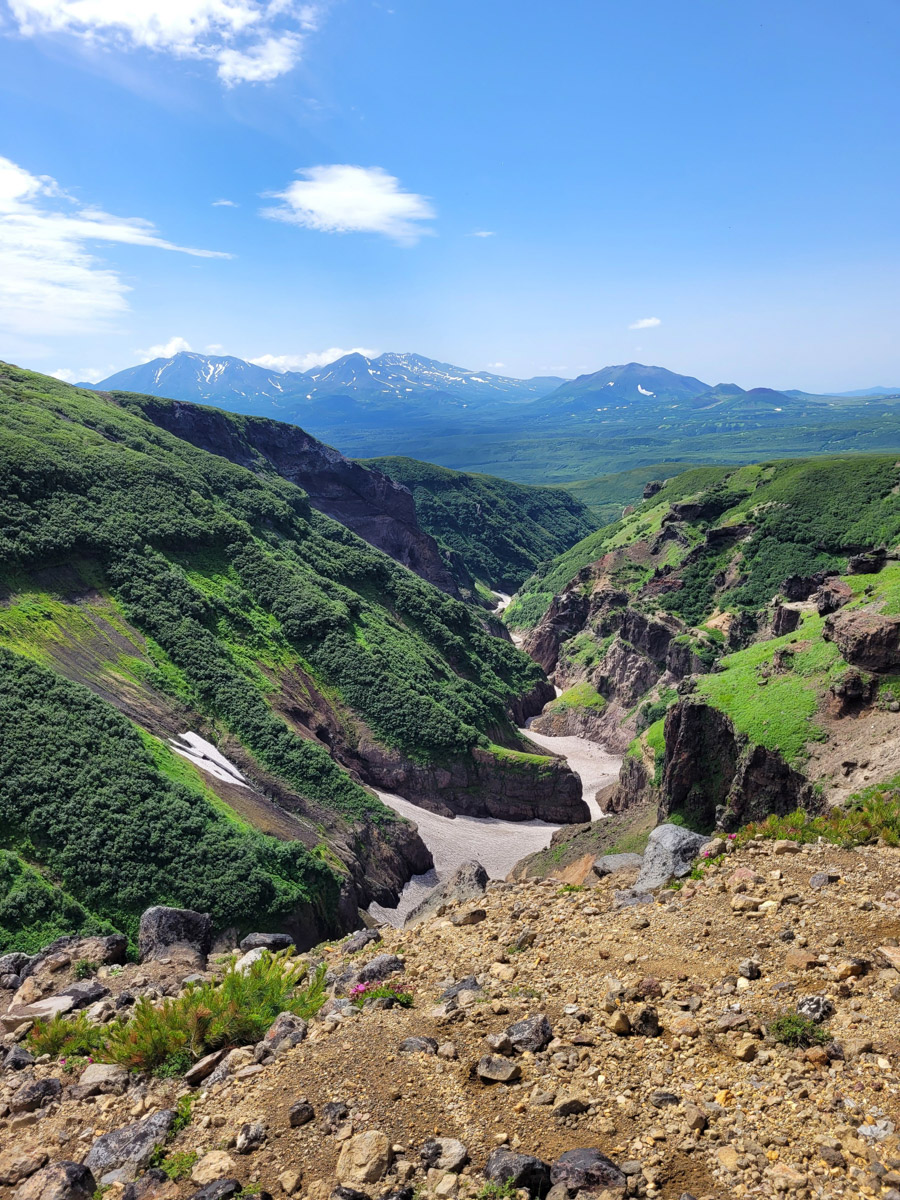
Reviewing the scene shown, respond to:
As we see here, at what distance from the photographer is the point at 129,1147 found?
1072cm

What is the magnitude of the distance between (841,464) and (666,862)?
116m

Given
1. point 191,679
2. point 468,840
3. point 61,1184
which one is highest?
point 61,1184

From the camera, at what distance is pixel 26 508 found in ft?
216

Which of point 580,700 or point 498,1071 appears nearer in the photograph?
point 498,1071

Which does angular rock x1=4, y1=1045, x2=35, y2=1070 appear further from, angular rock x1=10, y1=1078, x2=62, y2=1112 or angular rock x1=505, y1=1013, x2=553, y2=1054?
angular rock x1=505, y1=1013, x2=553, y2=1054

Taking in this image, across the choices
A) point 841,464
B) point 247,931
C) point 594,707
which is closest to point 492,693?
point 594,707

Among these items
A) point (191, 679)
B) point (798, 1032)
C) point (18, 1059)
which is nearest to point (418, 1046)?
point (798, 1032)

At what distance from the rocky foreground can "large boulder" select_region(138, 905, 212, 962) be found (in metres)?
8.55

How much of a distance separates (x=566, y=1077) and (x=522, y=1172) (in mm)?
1857

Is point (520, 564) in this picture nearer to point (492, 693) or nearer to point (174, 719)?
point (492, 693)

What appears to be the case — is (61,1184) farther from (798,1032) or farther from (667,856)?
(667,856)

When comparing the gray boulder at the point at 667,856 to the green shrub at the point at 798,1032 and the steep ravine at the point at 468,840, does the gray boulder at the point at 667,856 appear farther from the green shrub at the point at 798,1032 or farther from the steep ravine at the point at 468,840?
the steep ravine at the point at 468,840

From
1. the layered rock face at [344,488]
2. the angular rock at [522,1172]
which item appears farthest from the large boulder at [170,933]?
the layered rock face at [344,488]

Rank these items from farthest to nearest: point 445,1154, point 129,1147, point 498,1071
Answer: point 129,1147, point 498,1071, point 445,1154
